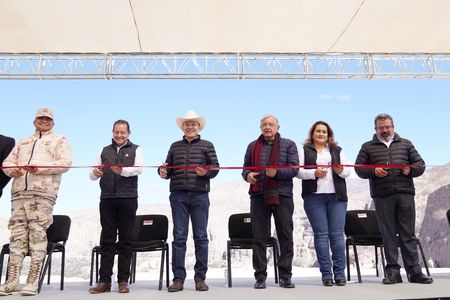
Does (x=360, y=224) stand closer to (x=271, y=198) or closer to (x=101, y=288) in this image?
(x=271, y=198)

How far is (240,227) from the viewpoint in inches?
167

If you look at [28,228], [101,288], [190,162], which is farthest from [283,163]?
[28,228]

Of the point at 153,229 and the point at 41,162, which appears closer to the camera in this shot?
the point at 41,162

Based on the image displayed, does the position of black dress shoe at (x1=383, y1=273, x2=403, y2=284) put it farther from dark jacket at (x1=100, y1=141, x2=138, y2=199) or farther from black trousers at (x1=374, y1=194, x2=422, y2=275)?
dark jacket at (x1=100, y1=141, x2=138, y2=199)

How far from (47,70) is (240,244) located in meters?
6.51

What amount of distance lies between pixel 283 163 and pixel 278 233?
1.81 ft

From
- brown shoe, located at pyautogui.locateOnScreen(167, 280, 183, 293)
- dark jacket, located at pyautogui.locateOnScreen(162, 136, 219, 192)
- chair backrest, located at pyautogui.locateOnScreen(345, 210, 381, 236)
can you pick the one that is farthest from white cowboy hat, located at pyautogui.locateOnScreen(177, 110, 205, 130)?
chair backrest, located at pyautogui.locateOnScreen(345, 210, 381, 236)
